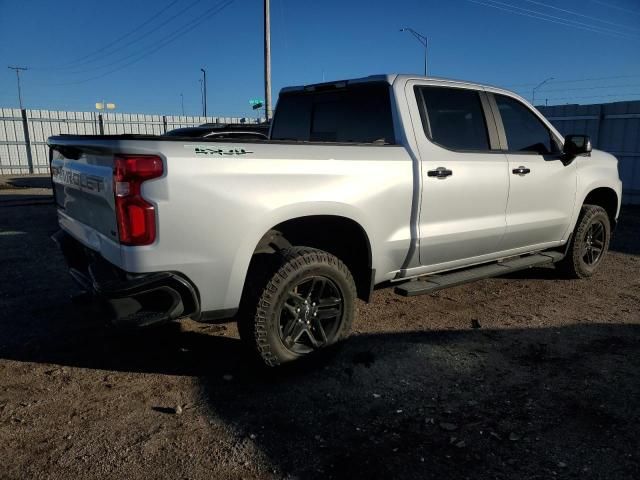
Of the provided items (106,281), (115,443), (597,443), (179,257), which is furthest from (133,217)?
(597,443)

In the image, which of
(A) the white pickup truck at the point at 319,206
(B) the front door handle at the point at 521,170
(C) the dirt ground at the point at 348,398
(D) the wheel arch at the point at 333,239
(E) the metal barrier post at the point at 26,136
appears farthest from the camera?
(E) the metal barrier post at the point at 26,136

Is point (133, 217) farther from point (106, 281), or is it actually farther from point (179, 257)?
point (106, 281)

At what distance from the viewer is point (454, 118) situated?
420 centimetres

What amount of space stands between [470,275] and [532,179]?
44.4 inches

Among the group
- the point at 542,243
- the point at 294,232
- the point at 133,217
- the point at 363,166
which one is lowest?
the point at 542,243

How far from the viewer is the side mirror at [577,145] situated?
4.77m

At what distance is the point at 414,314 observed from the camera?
15.1 ft

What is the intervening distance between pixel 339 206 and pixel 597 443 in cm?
192

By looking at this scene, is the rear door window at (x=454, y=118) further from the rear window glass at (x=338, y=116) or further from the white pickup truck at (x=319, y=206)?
the rear window glass at (x=338, y=116)

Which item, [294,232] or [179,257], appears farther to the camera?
[294,232]

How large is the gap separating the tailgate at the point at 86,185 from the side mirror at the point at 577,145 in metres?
4.05

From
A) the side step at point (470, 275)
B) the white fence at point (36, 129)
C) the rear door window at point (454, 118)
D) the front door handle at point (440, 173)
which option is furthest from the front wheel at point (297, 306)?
the white fence at point (36, 129)

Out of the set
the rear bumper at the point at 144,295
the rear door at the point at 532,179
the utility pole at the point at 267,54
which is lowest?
the rear bumper at the point at 144,295

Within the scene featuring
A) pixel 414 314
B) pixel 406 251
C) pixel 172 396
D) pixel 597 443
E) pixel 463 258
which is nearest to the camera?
pixel 597 443
